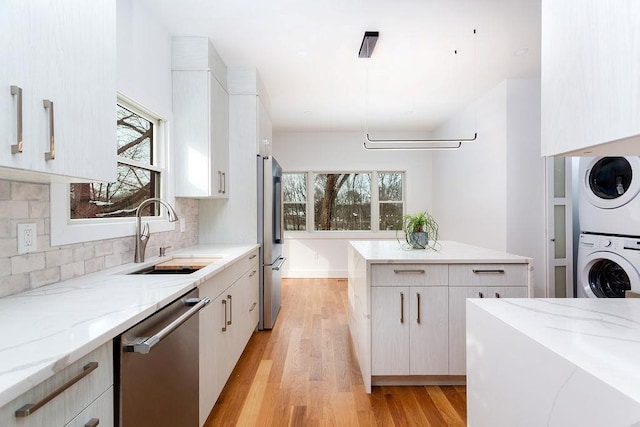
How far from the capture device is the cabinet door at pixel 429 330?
2219mm

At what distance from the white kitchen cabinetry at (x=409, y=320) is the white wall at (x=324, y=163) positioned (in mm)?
3876

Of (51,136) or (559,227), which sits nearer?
(51,136)

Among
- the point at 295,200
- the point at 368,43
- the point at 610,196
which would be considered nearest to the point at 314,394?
the point at 368,43

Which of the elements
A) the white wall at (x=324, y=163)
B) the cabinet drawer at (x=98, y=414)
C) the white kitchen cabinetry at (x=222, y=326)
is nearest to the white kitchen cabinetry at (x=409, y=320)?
the white kitchen cabinetry at (x=222, y=326)

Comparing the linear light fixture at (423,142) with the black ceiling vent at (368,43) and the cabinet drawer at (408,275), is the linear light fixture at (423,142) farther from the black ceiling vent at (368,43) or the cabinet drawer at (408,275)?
the cabinet drawer at (408,275)

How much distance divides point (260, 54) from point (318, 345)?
274 cm

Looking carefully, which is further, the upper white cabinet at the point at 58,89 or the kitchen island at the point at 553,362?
the upper white cabinet at the point at 58,89

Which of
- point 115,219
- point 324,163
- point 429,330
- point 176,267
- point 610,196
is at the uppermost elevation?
point 324,163

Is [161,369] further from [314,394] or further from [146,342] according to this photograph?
[314,394]

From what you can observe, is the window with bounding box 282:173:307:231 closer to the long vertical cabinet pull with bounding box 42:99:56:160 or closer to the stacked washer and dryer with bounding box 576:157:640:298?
the stacked washer and dryer with bounding box 576:157:640:298

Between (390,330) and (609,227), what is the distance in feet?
7.91

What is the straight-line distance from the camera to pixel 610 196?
10.0 ft

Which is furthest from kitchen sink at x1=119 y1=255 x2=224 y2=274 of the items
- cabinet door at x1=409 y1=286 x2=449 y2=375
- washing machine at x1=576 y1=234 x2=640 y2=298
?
washing machine at x1=576 y1=234 x2=640 y2=298

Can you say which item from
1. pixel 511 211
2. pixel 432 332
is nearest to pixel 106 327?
pixel 432 332
